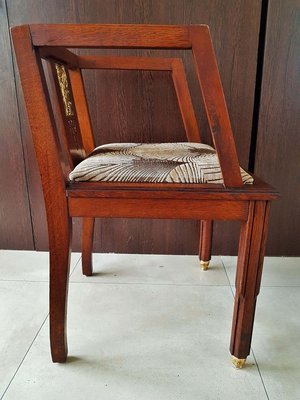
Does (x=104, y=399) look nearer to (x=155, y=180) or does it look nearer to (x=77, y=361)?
(x=77, y=361)

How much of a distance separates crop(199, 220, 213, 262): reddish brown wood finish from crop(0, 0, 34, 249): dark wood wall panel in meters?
0.68

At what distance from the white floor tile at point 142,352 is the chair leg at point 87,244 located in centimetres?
8

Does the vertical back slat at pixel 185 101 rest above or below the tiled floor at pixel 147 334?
above

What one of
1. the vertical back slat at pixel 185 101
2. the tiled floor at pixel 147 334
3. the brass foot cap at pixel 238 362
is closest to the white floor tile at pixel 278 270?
the tiled floor at pixel 147 334

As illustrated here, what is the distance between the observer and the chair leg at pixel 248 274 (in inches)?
26.5

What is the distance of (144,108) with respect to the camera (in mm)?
1145

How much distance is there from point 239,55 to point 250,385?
3.22 feet

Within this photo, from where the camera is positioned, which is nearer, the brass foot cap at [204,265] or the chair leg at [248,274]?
the chair leg at [248,274]

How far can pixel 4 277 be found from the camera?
3.68ft

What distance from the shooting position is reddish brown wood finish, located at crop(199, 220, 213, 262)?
1137mm

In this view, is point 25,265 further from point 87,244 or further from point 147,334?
point 147,334

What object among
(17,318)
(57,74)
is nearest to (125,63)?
(57,74)

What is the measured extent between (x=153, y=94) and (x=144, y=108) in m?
0.06

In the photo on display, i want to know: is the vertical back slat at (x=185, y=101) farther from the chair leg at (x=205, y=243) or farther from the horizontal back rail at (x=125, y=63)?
the chair leg at (x=205, y=243)
